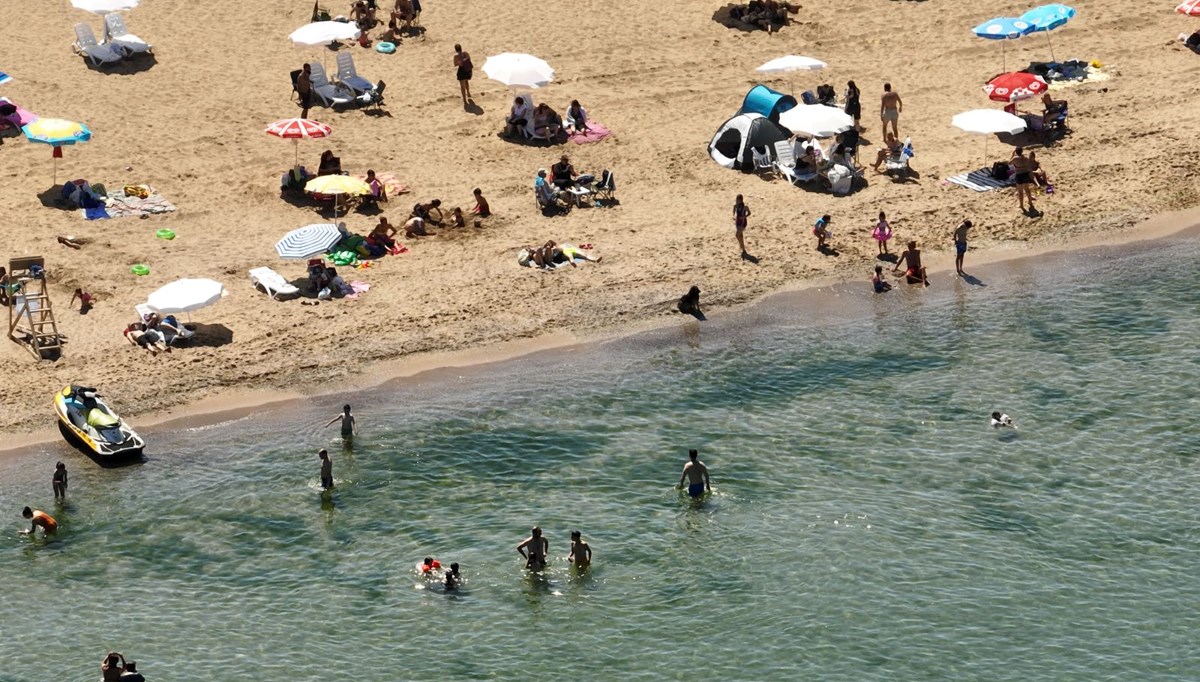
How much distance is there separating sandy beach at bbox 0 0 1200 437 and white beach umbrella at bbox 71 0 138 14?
5.77ft

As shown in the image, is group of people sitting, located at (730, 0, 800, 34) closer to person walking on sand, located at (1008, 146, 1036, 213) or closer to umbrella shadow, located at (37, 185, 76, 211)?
person walking on sand, located at (1008, 146, 1036, 213)

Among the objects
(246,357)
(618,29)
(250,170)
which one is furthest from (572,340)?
(618,29)

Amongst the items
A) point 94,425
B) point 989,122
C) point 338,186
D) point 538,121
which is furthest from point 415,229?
point 989,122

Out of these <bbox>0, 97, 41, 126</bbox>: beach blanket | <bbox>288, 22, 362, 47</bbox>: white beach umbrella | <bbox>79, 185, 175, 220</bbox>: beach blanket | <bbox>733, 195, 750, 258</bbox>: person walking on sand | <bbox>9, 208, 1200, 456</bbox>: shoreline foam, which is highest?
<bbox>288, 22, 362, 47</bbox>: white beach umbrella

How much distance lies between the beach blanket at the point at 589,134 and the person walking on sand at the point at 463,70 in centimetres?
379

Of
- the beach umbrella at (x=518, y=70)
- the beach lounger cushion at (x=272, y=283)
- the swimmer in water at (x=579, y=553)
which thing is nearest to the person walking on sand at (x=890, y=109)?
the beach umbrella at (x=518, y=70)

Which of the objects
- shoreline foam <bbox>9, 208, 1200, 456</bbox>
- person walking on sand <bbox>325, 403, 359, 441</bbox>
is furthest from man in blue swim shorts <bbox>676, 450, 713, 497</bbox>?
person walking on sand <bbox>325, 403, 359, 441</bbox>

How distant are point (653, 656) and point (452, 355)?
12.9 m

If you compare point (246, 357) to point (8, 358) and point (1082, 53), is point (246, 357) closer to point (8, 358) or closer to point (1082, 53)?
point (8, 358)

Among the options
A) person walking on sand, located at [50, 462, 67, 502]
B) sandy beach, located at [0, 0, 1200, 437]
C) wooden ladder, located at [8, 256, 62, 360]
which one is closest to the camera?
person walking on sand, located at [50, 462, 67, 502]

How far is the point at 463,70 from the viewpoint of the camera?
175 ft

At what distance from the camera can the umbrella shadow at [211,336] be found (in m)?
42.6

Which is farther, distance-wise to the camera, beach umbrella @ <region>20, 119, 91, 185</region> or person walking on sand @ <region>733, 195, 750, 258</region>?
beach umbrella @ <region>20, 119, 91, 185</region>

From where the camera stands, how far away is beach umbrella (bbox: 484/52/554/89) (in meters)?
51.5
